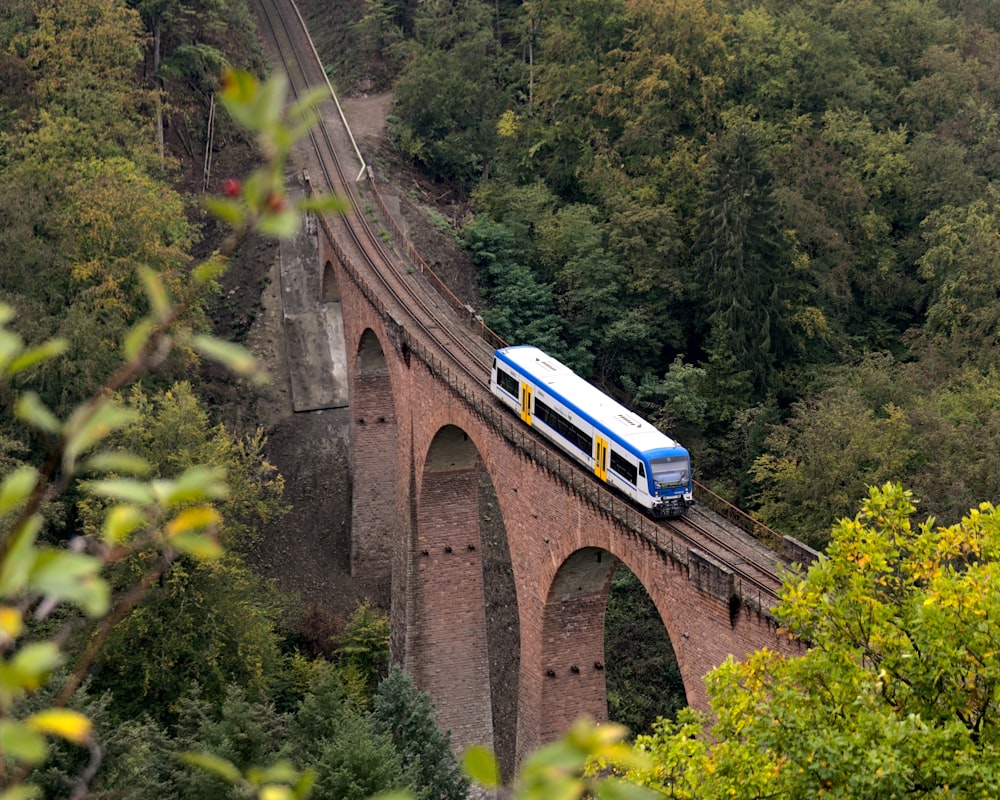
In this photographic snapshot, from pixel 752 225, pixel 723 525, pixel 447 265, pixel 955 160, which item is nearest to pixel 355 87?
pixel 447 265

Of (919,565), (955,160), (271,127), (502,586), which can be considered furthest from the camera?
(955,160)

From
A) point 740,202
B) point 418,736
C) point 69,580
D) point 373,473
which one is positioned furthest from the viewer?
point 740,202

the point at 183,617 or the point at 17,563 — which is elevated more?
the point at 183,617

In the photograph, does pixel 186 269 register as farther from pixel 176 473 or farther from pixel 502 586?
pixel 502 586

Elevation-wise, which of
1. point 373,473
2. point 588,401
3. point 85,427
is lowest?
point 85,427

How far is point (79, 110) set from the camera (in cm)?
4941

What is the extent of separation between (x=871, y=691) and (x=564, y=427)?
15089 mm

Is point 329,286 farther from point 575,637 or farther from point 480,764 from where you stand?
point 480,764

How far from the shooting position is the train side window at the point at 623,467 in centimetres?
2670

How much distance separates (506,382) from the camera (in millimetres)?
32281

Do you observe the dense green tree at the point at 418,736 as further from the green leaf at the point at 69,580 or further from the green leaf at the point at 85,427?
the green leaf at the point at 69,580

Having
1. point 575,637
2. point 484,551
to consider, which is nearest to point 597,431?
point 575,637

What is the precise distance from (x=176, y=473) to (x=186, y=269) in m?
14.3

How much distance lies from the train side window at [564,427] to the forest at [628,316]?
23.0ft
